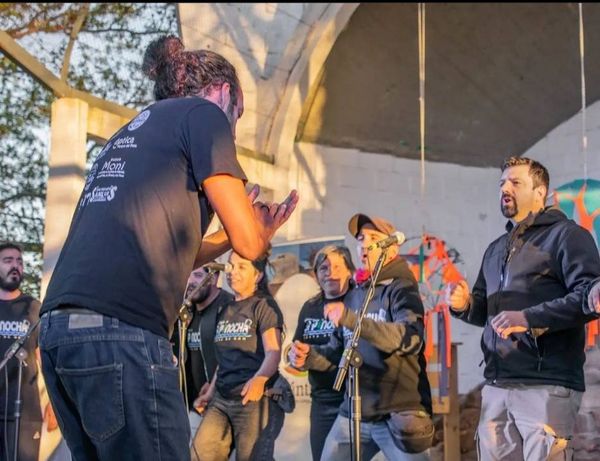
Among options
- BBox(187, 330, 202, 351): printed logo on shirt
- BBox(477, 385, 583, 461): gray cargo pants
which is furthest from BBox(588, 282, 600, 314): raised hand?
BBox(187, 330, 202, 351): printed logo on shirt

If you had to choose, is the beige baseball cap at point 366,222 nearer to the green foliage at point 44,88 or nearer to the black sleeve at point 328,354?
the black sleeve at point 328,354

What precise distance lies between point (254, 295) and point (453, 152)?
3.36 meters

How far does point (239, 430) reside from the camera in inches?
223

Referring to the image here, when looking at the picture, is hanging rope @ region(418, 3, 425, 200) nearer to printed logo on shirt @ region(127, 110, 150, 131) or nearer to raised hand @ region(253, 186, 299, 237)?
raised hand @ region(253, 186, 299, 237)

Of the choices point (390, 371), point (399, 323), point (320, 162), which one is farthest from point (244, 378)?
point (320, 162)

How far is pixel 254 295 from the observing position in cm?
602

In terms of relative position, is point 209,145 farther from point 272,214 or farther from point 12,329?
point 12,329

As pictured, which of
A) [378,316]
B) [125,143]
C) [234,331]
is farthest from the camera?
[234,331]

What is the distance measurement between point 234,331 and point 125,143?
11.9 feet

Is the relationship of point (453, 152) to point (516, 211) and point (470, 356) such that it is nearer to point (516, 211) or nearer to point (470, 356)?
point (470, 356)

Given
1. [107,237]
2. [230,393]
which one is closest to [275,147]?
[230,393]

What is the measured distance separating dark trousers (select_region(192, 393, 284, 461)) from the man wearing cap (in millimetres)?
504

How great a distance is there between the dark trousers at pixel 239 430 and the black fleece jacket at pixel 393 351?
62cm

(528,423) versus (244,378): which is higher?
(244,378)
